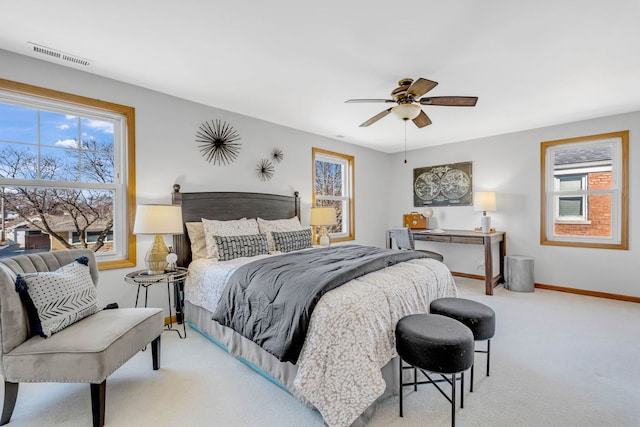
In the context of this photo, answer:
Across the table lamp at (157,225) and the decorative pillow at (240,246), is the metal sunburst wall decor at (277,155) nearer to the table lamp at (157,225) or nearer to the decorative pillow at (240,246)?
the decorative pillow at (240,246)

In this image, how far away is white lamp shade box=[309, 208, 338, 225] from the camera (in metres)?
4.19

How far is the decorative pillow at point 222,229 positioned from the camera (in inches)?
118

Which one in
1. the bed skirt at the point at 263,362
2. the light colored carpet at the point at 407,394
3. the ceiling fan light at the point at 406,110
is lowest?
the light colored carpet at the point at 407,394

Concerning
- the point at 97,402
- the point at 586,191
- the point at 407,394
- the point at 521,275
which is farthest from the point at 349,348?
the point at 586,191

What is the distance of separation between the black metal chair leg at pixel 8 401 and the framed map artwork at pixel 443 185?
5676mm

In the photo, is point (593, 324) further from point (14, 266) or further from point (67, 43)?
point (67, 43)

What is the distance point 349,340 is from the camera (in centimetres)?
155

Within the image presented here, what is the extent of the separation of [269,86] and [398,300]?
238 centimetres

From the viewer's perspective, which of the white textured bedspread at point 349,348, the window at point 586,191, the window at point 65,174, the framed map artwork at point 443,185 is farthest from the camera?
the framed map artwork at point 443,185

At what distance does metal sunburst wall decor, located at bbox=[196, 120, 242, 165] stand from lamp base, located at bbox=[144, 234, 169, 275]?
1.21 meters

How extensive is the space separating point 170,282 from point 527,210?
504 centimetres

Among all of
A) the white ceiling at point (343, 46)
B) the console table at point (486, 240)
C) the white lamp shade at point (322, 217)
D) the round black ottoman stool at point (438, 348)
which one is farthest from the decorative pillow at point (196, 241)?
the console table at point (486, 240)

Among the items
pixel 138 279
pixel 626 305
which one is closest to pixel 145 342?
pixel 138 279

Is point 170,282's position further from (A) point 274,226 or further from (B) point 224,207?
(A) point 274,226
